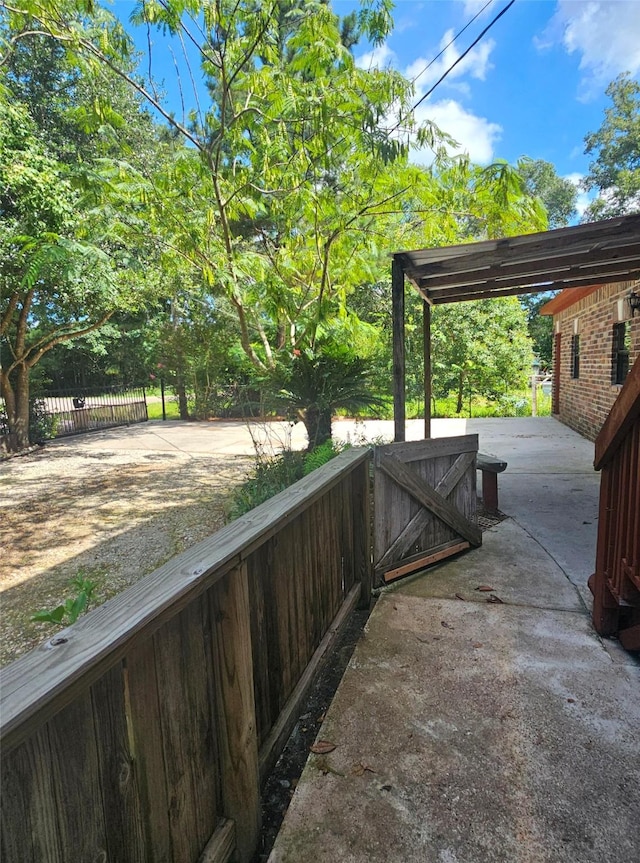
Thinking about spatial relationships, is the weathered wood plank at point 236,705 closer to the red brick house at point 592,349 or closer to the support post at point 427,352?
the support post at point 427,352

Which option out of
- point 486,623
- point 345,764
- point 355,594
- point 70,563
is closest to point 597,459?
point 486,623

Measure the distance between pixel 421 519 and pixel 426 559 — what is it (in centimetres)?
32

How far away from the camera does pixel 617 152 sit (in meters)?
23.5

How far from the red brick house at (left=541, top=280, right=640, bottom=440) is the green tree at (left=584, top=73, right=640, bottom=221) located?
1398 cm

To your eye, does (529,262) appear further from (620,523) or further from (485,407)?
(485,407)

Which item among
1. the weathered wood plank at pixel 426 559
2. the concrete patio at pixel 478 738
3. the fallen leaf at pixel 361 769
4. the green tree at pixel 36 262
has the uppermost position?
the green tree at pixel 36 262

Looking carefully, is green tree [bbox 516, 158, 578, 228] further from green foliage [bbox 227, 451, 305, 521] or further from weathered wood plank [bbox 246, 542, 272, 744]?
weathered wood plank [bbox 246, 542, 272, 744]

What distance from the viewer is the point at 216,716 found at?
1.41m

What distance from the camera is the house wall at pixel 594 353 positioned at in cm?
761

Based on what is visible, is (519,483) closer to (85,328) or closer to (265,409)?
(265,409)

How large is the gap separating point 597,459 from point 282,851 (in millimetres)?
2157

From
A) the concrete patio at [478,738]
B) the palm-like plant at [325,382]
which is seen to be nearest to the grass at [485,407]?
the palm-like plant at [325,382]

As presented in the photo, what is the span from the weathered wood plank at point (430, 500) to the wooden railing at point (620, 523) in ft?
3.65

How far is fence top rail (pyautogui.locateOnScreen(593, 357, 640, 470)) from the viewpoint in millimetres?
1987
